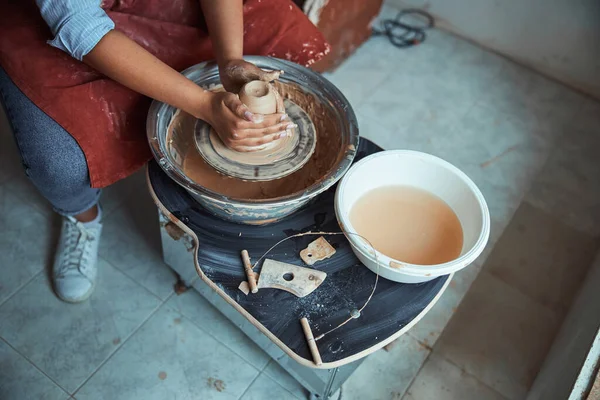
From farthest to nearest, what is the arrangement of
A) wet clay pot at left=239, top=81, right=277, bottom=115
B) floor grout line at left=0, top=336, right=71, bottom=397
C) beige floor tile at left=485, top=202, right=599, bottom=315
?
beige floor tile at left=485, top=202, right=599, bottom=315, floor grout line at left=0, top=336, right=71, bottom=397, wet clay pot at left=239, top=81, right=277, bottom=115

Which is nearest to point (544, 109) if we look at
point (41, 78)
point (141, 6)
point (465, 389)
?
point (465, 389)

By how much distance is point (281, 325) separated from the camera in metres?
1.12

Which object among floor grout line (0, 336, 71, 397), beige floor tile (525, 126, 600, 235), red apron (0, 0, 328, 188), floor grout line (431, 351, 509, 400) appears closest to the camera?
red apron (0, 0, 328, 188)

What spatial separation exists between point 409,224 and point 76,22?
0.91 meters

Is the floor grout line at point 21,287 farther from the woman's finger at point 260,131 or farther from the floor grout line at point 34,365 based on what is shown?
the woman's finger at point 260,131

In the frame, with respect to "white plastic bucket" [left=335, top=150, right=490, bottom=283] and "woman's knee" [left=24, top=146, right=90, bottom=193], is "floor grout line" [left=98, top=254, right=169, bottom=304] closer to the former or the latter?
"woman's knee" [left=24, top=146, right=90, bottom=193]

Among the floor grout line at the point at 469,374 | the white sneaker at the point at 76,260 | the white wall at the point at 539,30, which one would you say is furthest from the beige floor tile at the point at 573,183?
the white sneaker at the point at 76,260

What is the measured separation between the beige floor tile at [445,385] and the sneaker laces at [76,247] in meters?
1.11

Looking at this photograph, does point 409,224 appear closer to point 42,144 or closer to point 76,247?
point 42,144

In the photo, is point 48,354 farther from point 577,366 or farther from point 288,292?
point 577,366

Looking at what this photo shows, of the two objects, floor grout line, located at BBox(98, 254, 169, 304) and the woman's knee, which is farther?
floor grout line, located at BBox(98, 254, 169, 304)

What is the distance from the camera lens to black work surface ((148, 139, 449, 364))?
1.12 m

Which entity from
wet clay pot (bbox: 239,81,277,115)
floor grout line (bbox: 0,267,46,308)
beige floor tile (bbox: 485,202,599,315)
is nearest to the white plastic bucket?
wet clay pot (bbox: 239,81,277,115)

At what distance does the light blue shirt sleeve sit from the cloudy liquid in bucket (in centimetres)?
73
